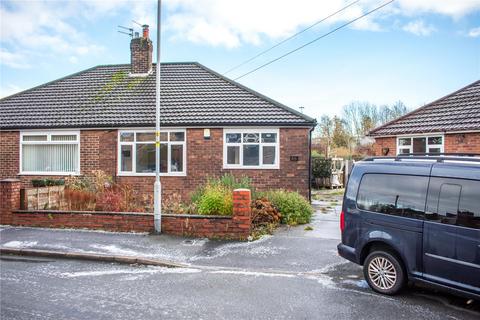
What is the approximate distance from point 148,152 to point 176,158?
1.10 metres

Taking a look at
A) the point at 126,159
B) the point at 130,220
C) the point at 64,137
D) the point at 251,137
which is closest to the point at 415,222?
the point at 130,220

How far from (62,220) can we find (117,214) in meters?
1.62

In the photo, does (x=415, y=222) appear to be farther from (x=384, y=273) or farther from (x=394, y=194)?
(x=384, y=273)

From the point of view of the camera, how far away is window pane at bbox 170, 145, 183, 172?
1398 centimetres

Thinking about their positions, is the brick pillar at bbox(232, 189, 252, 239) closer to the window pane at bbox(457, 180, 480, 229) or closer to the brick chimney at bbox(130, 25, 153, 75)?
the window pane at bbox(457, 180, 480, 229)

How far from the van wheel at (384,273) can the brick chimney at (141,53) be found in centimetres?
1470

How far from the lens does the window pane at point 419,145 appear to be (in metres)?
14.9

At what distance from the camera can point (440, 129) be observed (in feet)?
46.4

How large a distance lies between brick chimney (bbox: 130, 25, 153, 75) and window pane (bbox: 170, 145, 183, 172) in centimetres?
538

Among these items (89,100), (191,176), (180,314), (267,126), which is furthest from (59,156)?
(180,314)

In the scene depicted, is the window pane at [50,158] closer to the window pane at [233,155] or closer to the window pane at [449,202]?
the window pane at [233,155]

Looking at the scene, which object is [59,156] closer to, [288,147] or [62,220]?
[62,220]

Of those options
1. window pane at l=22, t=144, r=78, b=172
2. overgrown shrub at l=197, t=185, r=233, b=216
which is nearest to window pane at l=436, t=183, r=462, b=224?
overgrown shrub at l=197, t=185, r=233, b=216

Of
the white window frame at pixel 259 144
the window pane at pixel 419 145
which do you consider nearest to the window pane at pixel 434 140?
the window pane at pixel 419 145
